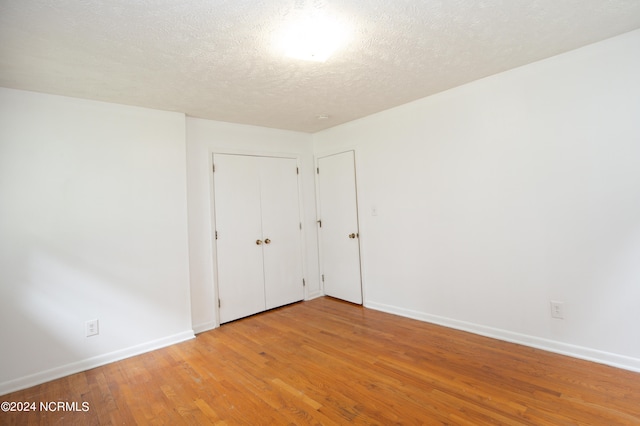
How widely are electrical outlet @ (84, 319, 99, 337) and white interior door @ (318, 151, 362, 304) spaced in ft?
8.99

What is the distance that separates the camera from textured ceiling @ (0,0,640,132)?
1.66 metres

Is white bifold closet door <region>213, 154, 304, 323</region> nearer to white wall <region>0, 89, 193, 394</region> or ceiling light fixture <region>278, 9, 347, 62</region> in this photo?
white wall <region>0, 89, 193, 394</region>

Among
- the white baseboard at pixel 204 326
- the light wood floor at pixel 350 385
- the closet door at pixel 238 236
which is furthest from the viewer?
the closet door at pixel 238 236

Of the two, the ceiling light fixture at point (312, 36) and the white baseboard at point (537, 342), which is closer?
the ceiling light fixture at point (312, 36)

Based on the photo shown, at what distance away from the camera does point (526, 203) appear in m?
2.64

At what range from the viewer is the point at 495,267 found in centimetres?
283

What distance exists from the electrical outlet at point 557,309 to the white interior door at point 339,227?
6.73 ft

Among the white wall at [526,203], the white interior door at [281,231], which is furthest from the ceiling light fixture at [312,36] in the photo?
the white interior door at [281,231]

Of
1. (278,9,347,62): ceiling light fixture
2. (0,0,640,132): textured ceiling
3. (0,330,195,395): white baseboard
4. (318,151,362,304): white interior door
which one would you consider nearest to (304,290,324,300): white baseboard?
(318,151,362,304): white interior door

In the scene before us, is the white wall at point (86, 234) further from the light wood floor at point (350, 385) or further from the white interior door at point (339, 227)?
the white interior door at point (339, 227)

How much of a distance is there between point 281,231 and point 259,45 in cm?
255

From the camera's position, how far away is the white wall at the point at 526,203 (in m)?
2.23

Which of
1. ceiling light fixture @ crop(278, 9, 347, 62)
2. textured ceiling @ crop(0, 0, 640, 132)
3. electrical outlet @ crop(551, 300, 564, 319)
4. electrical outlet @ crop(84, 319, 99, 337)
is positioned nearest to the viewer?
textured ceiling @ crop(0, 0, 640, 132)

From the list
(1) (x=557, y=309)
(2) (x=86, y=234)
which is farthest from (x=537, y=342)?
(2) (x=86, y=234)
